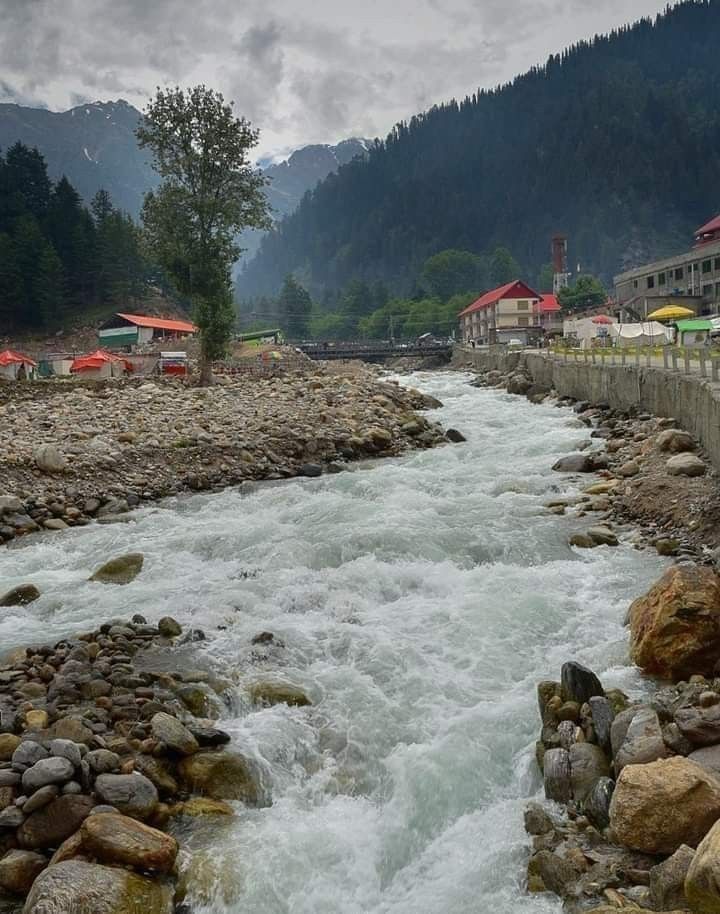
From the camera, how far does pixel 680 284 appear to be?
76500mm

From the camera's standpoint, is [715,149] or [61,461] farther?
[715,149]

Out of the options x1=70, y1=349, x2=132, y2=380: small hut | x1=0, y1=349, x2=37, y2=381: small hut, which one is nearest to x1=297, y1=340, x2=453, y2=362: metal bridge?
x1=70, y1=349, x2=132, y2=380: small hut

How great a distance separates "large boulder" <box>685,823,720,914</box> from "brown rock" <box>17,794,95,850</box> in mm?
4367

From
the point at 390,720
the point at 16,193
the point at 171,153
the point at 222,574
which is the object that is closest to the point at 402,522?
the point at 222,574

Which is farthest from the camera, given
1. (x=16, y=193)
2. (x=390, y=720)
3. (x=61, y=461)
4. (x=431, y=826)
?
(x=16, y=193)

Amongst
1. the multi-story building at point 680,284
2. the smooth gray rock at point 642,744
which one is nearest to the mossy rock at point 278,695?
the smooth gray rock at point 642,744

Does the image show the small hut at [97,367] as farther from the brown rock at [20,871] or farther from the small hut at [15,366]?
the brown rock at [20,871]

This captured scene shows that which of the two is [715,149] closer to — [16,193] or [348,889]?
[16,193]

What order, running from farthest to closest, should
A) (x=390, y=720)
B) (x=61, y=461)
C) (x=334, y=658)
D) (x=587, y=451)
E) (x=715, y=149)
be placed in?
(x=715, y=149), (x=587, y=451), (x=61, y=461), (x=334, y=658), (x=390, y=720)

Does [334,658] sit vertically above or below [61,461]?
below

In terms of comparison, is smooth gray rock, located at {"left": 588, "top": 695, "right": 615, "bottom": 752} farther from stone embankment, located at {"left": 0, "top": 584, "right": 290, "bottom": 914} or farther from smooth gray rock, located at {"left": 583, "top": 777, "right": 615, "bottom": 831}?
stone embankment, located at {"left": 0, "top": 584, "right": 290, "bottom": 914}

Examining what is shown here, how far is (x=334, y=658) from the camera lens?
879 cm

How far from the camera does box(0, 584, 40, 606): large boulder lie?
10836 millimetres

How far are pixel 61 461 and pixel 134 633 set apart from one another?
9.40 metres
